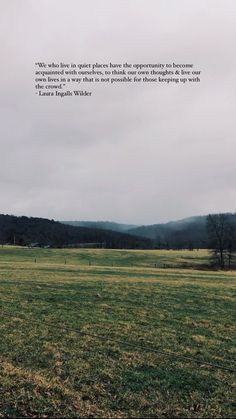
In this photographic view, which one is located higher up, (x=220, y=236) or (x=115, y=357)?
(x=220, y=236)

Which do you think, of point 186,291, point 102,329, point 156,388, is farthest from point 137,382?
point 186,291

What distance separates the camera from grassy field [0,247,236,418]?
399 inches

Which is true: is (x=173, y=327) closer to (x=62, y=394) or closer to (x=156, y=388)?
(x=156, y=388)

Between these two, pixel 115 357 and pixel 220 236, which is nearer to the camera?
pixel 115 357

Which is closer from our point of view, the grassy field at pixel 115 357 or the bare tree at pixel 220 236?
the grassy field at pixel 115 357

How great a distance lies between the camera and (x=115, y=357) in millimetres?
14000

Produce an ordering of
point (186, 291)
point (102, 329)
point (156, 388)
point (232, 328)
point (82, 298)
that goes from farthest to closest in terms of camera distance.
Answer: point (186, 291)
point (82, 298)
point (232, 328)
point (102, 329)
point (156, 388)

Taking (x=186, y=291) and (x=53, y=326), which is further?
(x=186, y=291)

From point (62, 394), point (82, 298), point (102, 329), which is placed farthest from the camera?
point (82, 298)

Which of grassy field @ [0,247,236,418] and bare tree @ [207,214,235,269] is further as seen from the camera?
bare tree @ [207,214,235,269]

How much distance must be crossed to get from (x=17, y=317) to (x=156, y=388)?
10.9 m

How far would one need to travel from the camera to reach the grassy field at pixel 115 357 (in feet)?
33.2

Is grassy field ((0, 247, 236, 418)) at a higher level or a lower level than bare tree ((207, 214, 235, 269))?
lower

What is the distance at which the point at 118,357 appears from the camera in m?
14.0
